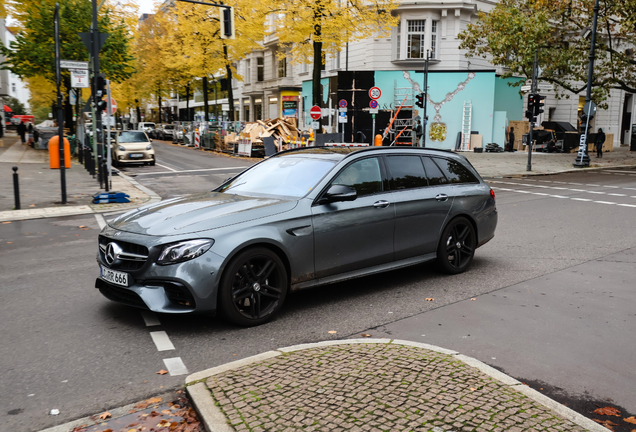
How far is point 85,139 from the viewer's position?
91.8 ft

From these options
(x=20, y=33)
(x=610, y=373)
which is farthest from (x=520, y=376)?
(x=20, y=33)

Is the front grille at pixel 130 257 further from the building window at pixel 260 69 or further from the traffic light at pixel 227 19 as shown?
the building window at pixel 260 69

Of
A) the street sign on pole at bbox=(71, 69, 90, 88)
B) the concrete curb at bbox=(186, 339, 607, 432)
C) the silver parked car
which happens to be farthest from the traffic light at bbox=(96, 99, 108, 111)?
the concrete curb at bbox=(186, 339, 607, 432)

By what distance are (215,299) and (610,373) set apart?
3.15 m

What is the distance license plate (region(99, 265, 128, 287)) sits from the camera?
16.3 feet

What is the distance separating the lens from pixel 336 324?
17.4 ft

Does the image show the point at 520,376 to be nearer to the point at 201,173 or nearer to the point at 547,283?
the point at 547,283

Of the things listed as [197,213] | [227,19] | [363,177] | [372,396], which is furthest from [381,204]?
[227,19]

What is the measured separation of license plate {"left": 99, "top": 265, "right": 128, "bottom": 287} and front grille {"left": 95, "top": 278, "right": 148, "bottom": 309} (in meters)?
0.05

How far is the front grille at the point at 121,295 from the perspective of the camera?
4926 mm

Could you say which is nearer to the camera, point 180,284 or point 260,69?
point 180,284

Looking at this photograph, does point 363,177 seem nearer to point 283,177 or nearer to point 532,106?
point 283,177

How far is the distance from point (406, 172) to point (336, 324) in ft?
7.24

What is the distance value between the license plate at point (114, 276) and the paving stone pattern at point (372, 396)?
5.26 feet
